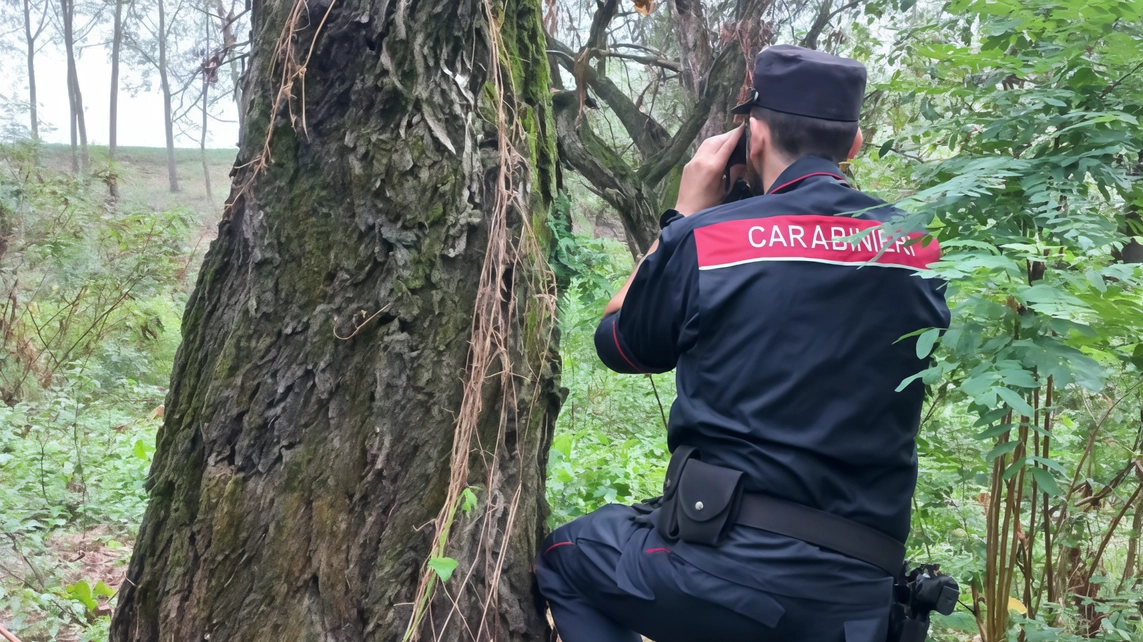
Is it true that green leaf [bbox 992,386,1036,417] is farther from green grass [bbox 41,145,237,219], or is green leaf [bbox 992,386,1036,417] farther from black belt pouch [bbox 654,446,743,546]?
green grass [bbox 41,145,237,219]

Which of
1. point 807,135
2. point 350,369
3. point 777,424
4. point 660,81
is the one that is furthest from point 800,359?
point 660,81

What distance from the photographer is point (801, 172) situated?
77.5 inches

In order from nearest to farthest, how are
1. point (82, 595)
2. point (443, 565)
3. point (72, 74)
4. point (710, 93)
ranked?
point (443, 565)
point (82, 595)
point (710, 93)
point (72, 74)

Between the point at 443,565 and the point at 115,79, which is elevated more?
the point at 115,79

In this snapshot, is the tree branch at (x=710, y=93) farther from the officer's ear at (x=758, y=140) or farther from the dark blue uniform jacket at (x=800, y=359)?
the dark blue uniform jacket at (x=800, y=359)

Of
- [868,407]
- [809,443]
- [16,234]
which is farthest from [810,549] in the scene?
[16,234]

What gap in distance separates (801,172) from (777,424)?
668 mm

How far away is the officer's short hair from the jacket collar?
0.14 ft

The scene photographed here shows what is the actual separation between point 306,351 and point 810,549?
50.6 inches

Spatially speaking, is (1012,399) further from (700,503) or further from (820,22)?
(820,22)

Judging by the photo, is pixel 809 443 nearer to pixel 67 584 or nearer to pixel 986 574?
pixel 986 574

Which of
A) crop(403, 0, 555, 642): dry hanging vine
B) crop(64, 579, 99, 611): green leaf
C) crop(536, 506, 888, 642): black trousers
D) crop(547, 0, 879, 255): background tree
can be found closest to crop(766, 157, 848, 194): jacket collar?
crop(403, 0, 555, 642): dry hanging vine

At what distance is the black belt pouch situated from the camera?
1.74 m

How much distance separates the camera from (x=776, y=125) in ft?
6.73
